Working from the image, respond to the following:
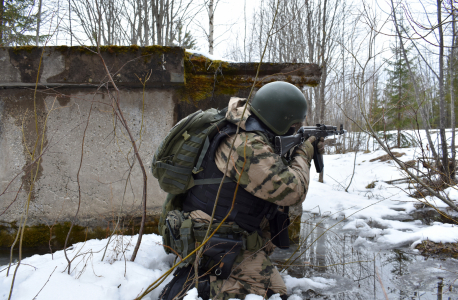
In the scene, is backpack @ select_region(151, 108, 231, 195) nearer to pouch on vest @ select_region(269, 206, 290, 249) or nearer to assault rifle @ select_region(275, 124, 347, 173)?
assault rifle @ select_region(275, 124, 347, 173)

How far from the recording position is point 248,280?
1.87m

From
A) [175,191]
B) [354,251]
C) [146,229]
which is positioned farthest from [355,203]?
[175,191]

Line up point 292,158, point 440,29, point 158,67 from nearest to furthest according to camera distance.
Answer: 1. point 292,158
2. point 158,67
3. point 440,29

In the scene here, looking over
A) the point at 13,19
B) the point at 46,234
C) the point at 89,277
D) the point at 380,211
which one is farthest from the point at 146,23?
the point at 89,277

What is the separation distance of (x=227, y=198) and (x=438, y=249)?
228cm

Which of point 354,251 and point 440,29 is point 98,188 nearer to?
point 354,251

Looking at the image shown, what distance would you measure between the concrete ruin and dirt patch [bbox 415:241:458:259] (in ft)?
6.61

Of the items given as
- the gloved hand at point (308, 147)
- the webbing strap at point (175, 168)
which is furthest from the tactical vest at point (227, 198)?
the gloved hand at point (308, 147)

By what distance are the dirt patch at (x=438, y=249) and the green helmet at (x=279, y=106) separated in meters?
1.98

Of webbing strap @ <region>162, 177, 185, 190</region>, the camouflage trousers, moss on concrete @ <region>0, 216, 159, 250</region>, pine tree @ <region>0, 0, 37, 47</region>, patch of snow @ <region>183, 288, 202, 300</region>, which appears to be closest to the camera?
patch of snow @ <region>183, 288, 202, 300</region>

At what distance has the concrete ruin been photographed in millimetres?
2738

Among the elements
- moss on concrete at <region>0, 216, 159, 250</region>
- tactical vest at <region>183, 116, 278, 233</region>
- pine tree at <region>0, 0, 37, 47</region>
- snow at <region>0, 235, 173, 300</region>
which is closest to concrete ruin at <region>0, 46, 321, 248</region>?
moss on concrete at <region>0, 216, 159, 250</region>

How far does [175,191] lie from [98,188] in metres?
1.44

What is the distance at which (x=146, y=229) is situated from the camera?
296 centimetres
